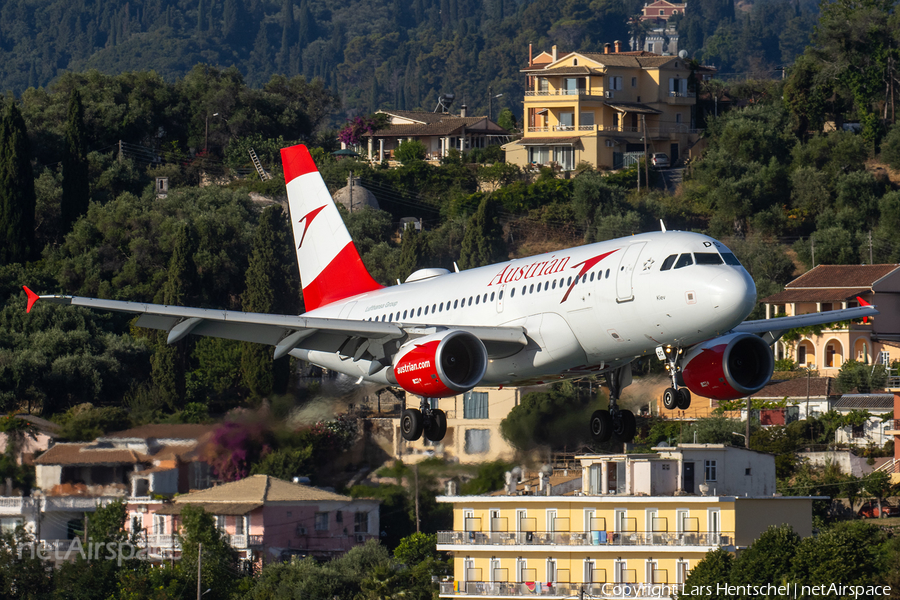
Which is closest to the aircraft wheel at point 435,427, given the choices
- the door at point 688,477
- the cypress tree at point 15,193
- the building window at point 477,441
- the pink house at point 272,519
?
the building window at point 477,441

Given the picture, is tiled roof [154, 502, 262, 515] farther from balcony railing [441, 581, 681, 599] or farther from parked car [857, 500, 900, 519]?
parked car [857, 500, 900, 519]

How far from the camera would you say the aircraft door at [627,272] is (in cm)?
3491

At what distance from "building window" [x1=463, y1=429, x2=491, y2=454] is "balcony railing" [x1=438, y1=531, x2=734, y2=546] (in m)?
10.2

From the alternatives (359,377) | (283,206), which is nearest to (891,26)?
(283,206)

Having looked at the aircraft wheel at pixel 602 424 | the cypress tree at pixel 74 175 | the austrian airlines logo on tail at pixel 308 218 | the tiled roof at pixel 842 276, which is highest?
the cypress tree at pixel 74 175

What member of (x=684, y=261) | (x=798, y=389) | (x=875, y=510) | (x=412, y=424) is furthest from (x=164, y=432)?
(x=798, y=389)

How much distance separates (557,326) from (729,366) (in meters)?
4.69

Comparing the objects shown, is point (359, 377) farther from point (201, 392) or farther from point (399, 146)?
point (399, 146)

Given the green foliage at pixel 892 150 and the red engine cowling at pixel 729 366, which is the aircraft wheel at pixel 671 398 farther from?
the green foliage at pixel 892 150

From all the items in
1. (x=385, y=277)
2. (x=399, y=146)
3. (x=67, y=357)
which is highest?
(x=399, y=146)

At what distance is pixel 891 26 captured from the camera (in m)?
142

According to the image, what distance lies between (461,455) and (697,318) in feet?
81.0

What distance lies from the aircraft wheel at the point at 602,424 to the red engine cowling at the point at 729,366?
233 cm

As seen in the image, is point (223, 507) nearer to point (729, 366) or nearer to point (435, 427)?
point (435, 427)
